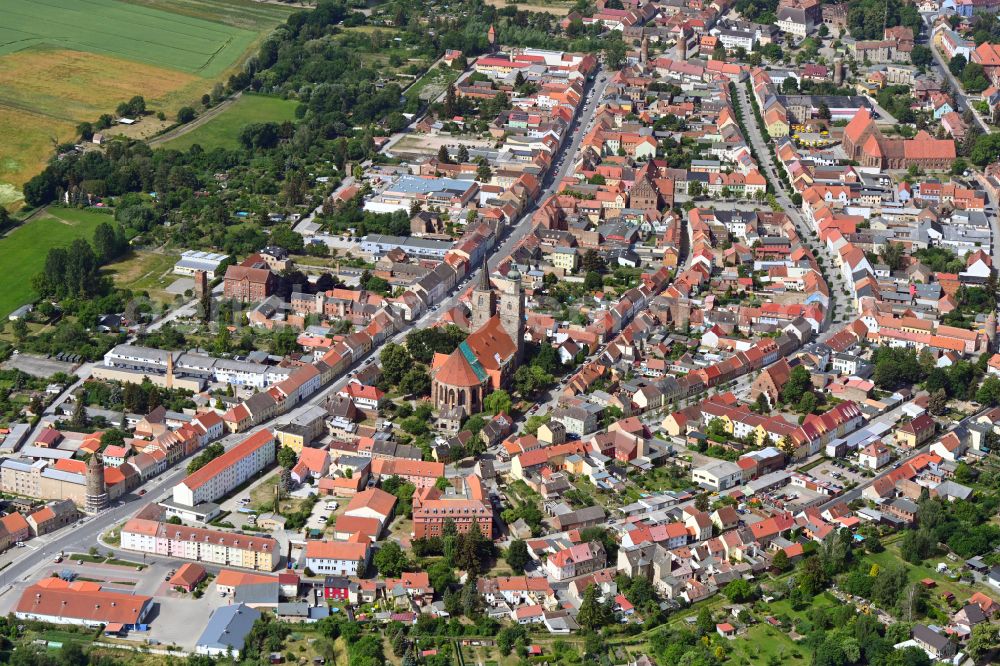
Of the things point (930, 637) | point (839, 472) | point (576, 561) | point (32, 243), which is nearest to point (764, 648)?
point (930, 637)

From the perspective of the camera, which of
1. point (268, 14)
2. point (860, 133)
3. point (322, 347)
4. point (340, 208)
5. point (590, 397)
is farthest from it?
point (268, 14)

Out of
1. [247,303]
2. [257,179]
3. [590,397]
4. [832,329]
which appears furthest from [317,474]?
[257,179]

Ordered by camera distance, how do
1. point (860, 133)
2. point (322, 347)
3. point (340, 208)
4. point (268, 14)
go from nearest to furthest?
1. point (322, 347)
2. point (340, 208)
3. point (860, 133)
4. point (268, 14)

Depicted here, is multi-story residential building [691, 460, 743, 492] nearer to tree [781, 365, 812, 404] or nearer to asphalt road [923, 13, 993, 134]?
tree [781, 365, 812, 404]

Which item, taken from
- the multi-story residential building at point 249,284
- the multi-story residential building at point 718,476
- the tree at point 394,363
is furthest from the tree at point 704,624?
the multi-story residential building at point 249,284

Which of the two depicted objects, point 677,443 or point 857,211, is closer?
point 677,443

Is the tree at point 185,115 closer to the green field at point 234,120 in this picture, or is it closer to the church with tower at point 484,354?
the green field at point 234,120

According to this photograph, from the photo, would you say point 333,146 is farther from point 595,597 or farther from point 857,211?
point 595,597

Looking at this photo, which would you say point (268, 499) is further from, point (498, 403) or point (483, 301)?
point (483, 301)
